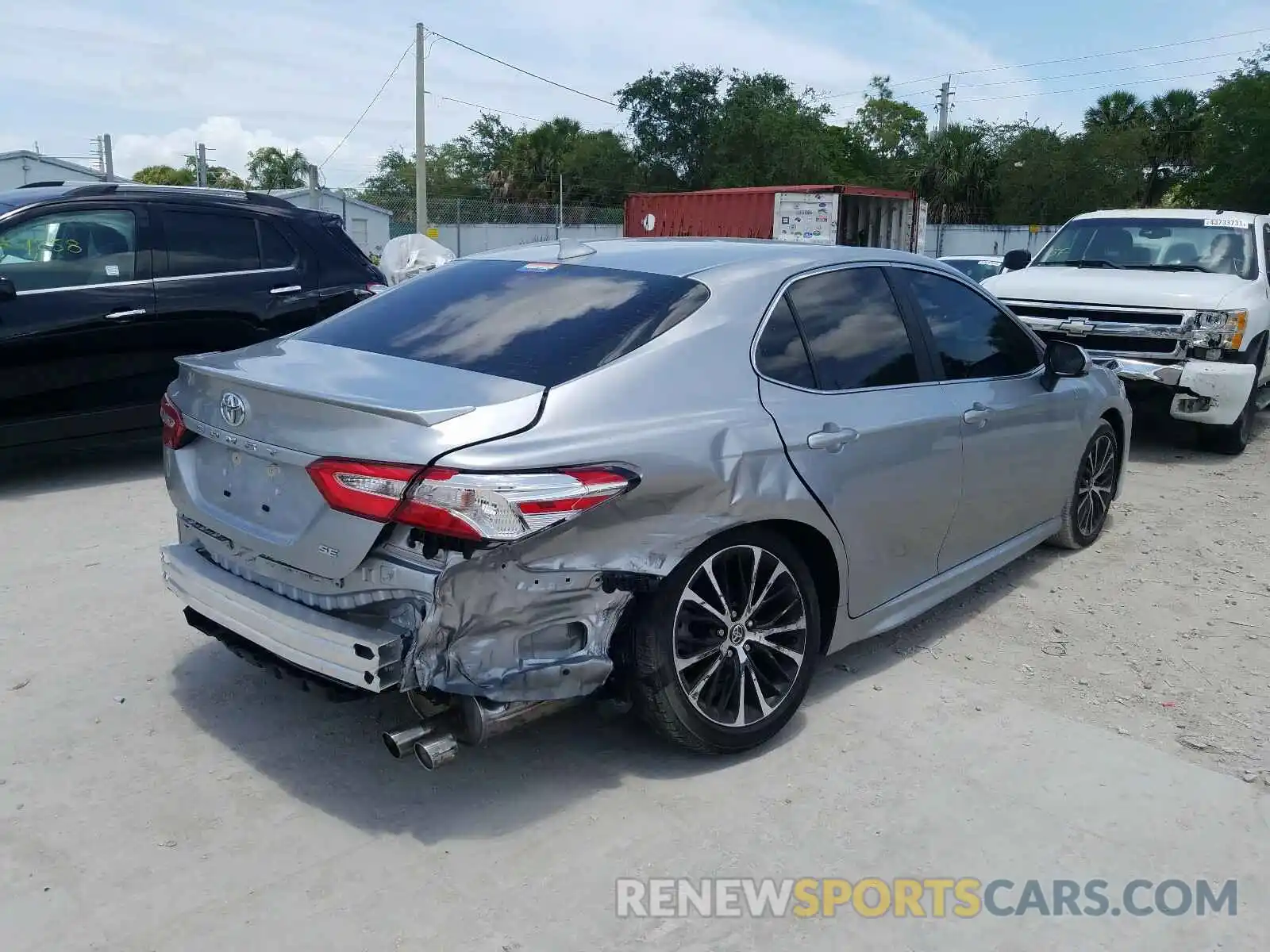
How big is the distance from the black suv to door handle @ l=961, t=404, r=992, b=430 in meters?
4.89

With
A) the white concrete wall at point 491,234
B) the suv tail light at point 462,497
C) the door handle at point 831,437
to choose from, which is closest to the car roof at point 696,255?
the door handle at point 831,437

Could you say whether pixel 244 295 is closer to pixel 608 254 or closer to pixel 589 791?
pixel 608 254

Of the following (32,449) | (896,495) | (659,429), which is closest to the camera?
(659,429)

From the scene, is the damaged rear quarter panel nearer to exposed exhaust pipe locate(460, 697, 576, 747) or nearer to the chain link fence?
exposed exhaust pipe locate(460, 697, 576, 747)

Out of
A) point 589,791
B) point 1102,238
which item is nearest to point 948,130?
point 1102,238

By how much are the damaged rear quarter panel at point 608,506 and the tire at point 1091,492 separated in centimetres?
271

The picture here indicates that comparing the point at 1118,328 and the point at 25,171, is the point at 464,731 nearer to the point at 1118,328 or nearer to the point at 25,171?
the point at 1118,328

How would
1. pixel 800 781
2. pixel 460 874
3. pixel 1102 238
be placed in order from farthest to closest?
pixel 1102 238, pixel 800 781, pixel 460 874

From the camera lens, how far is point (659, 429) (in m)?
3.18

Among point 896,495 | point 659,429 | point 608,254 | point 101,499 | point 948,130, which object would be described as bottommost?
point 101,499

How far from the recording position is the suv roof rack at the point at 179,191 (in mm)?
6824

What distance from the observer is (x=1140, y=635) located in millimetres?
4789

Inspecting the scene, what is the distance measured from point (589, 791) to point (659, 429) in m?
1.14

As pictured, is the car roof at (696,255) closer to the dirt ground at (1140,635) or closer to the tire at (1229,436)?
the dirt ground at (1140,635)
